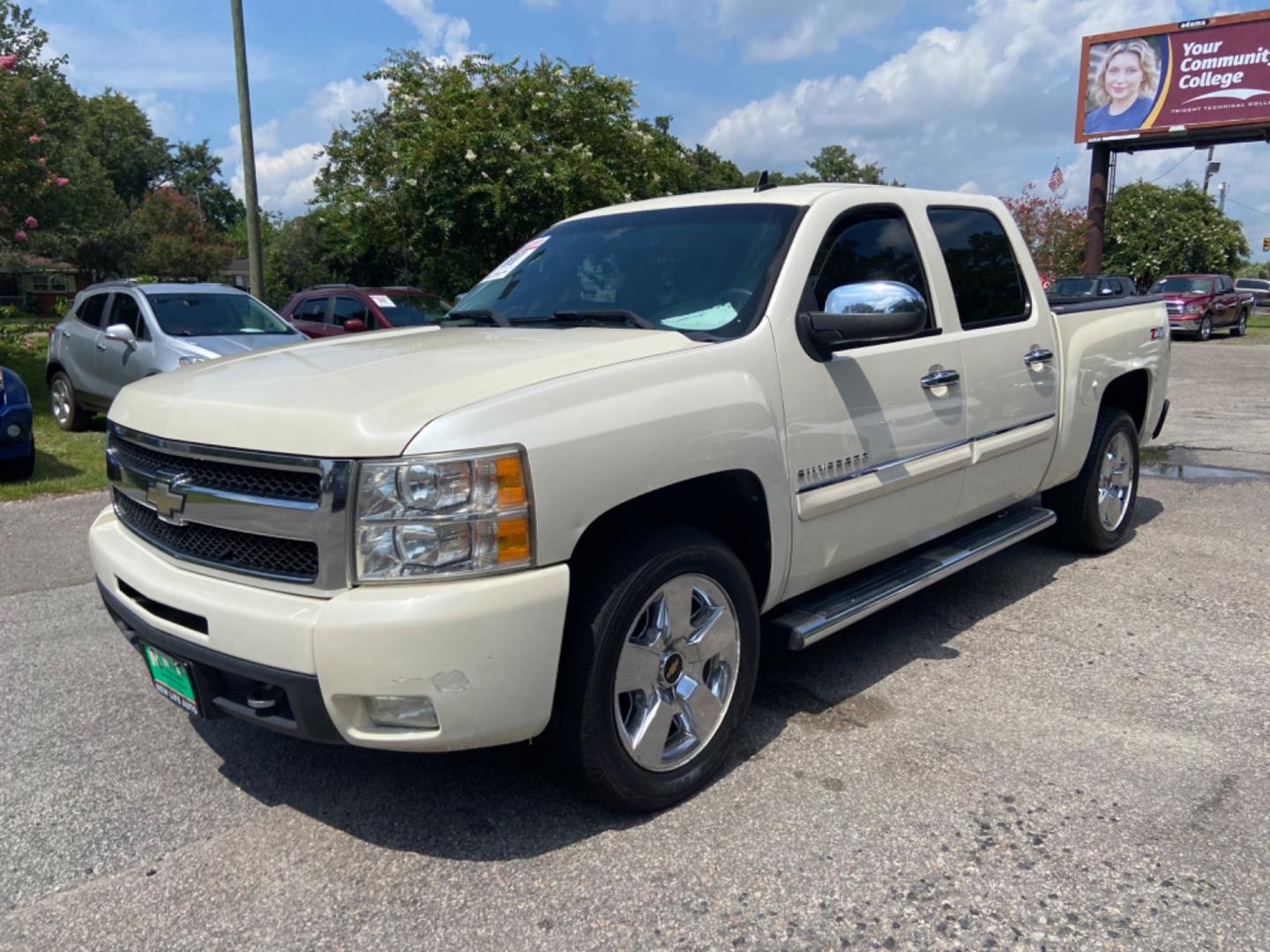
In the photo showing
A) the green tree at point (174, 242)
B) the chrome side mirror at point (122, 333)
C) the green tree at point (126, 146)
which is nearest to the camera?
the chrome side mirror at point (122, 333)

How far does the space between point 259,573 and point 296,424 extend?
1.42 ft

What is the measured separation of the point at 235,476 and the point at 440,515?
2.28 feet

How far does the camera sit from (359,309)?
13.9 m

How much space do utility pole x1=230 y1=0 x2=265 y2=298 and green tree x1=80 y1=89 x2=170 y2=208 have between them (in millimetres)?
69884

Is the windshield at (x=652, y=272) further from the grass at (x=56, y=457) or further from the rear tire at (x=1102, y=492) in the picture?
the grass at (x=56, y=457)

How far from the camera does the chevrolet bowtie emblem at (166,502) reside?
2.96 meters

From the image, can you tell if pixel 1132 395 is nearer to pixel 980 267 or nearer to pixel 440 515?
pixel 980 267

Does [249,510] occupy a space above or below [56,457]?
above

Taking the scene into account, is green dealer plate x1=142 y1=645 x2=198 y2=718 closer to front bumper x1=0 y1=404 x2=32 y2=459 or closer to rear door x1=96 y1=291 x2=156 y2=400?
front bumper x1=0 y1=404 x2=32 y2=459

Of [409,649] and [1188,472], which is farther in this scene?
[1188,472]

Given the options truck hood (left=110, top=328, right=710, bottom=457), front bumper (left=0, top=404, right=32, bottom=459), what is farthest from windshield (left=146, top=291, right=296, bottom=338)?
truck hood (left=110, top=328, right=710, bottom=457)

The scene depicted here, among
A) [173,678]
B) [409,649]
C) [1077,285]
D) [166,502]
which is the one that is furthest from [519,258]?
[1077,285]

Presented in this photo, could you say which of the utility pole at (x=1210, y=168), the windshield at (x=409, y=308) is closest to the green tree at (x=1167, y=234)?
the utility pole at (x=1210, y=168)

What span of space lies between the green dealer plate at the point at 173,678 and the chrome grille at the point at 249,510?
29 cm
